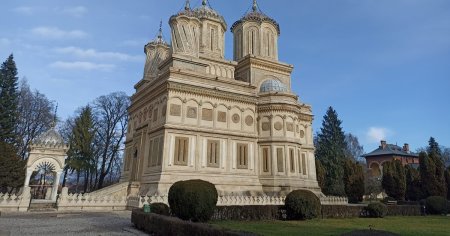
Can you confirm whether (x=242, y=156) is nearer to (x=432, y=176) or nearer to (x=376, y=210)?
(x=376, y=210)

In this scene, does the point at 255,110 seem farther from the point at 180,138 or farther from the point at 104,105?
the point at 104,105

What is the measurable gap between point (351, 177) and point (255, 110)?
50.6 feet

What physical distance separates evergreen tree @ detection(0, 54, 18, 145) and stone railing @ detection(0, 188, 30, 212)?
14.8 meters

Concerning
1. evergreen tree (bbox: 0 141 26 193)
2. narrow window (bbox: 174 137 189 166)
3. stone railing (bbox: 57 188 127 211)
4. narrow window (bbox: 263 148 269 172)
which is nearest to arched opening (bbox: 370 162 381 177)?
narrow window (bbox: 263 148 269 172)

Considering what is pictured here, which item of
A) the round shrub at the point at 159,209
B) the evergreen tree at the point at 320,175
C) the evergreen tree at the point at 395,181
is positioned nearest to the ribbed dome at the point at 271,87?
the evergreen tree at the point at 320,175

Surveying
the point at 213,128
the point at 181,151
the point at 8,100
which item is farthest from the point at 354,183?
the point at 8,100

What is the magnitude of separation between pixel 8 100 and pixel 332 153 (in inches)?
1536

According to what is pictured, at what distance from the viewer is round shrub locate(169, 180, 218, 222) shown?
38.3 ft

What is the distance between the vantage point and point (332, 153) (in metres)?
42.2

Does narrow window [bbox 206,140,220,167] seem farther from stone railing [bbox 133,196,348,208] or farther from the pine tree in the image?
the pine tree

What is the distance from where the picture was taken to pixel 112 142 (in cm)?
3806

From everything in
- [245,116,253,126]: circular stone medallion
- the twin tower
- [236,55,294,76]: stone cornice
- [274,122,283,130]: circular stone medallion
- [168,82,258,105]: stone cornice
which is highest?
the twin tower

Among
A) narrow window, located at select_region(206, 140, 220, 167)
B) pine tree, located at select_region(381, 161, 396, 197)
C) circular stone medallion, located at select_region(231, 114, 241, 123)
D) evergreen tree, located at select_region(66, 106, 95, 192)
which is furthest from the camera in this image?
pine tree, located at select_region(381, 161, 396, 197)

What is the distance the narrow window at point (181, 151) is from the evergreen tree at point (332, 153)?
22.0m
